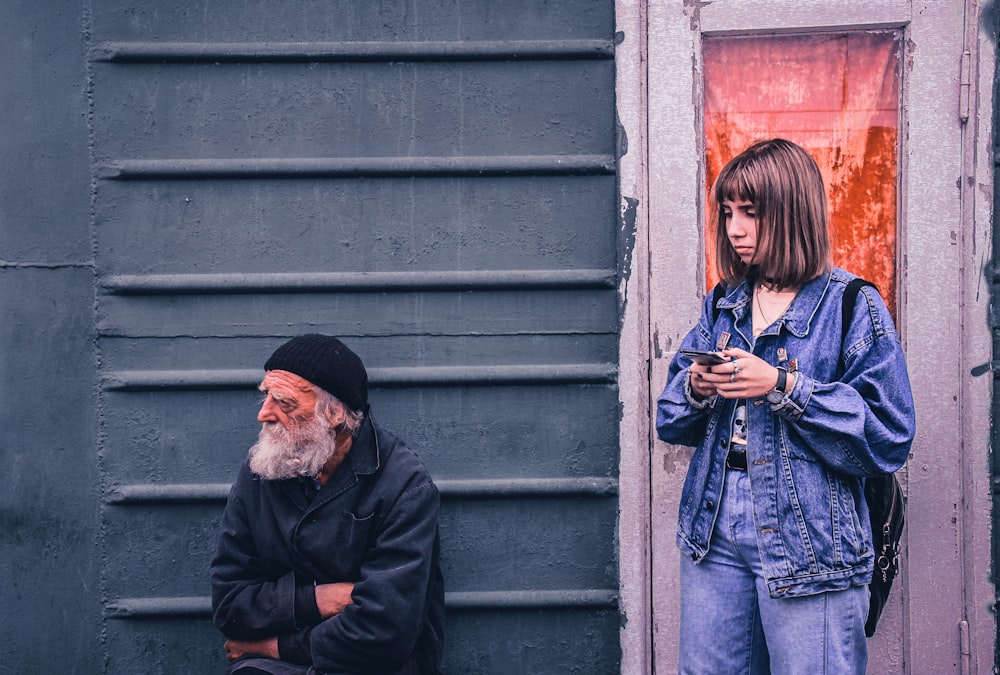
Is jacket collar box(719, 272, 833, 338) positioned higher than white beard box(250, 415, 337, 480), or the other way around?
jacket collar box(719, 272, 833, 338)

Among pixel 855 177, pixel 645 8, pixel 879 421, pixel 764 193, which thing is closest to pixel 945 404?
pixel 855 177

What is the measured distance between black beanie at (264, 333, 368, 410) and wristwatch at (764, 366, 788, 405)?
48.2 inches

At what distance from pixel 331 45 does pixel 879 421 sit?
2298 millimetres

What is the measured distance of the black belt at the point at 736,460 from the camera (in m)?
2.30

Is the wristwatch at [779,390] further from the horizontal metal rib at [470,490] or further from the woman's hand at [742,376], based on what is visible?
the horizontal metal rib at [470,490]

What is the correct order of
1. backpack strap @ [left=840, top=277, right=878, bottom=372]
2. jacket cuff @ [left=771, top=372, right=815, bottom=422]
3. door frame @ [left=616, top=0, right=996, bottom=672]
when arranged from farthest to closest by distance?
1. door frame @ [left=616, top=0, right=996, bottom=672]
2. backpack strap @ [left=840, top=277, right=878, bottom=372]
3. jacket cuff @ [left=771, top=372, right=815, bottom=422]

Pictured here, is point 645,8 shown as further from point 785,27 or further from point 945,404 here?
point 945,404

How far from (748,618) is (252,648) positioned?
1.48m

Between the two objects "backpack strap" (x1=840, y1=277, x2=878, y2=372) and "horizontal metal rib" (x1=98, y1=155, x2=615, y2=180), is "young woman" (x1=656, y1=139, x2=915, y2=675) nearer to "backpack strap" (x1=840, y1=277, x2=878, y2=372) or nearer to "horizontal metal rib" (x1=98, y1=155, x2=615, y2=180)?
"backpack strap" (x1=840, y1=277, x2=878, y2=372)

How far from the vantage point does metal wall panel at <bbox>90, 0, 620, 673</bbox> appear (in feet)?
10.4

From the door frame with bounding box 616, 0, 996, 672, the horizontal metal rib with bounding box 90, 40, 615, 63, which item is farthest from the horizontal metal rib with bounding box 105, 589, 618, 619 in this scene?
the horizontal metal rib with bounding box 90, 40, 615, 63

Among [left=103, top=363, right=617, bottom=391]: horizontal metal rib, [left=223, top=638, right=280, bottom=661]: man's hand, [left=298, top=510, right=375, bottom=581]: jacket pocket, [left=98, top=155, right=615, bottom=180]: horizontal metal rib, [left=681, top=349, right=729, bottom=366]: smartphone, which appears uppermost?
[left=98, top=155, right=615, bottom=180]: horizontal metal rib

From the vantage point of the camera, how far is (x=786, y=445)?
2.26 meters

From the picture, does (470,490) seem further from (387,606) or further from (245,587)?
(245,587)
